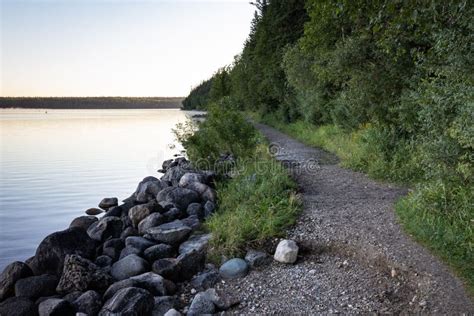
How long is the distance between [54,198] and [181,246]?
9630 millimetres

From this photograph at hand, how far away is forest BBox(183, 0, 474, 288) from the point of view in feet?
22.2

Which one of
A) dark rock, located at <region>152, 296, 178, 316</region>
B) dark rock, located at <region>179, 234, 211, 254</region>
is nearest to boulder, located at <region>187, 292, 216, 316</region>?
dark rock, located at <region>152, 296, 178, 316</region>

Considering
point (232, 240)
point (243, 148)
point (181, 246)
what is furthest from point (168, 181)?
point (232, 240)

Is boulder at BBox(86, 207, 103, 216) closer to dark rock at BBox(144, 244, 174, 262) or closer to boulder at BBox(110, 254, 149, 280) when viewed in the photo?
dark rock at BBox(144, 244, 174, 262)

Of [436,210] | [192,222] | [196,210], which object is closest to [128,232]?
[192,222]

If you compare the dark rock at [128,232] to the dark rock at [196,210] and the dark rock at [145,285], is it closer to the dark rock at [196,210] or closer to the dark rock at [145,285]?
the dark rock at [196,210]

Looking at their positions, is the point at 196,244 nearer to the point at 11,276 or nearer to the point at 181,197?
the point at 181,197

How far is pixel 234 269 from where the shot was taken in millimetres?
7090

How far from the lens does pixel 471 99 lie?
6633 millimetres

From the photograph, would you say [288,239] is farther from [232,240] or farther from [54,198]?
[54,198]

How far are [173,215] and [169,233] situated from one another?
133cm

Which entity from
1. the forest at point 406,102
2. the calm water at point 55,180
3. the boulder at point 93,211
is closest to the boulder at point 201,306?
the forest at point 406,102

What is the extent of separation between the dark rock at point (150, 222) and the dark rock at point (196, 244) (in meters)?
1.24

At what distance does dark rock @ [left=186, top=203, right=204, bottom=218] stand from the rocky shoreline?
0.11 metres
